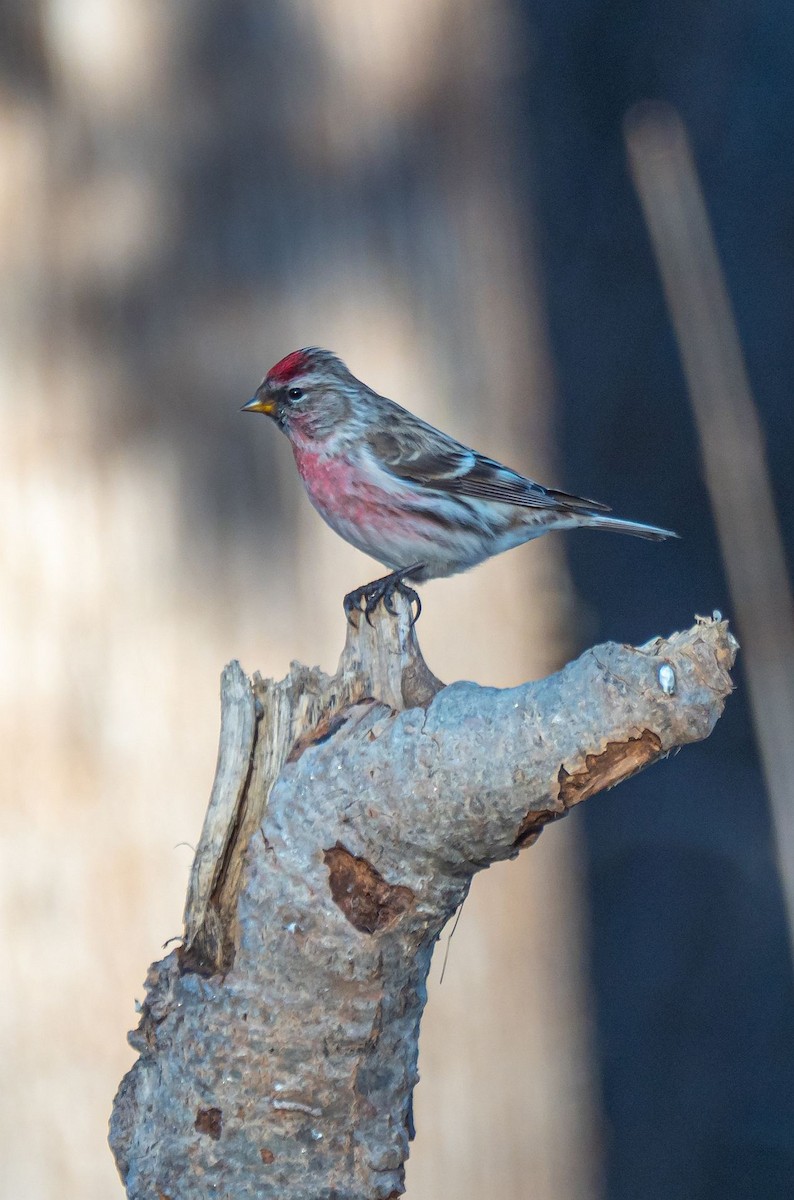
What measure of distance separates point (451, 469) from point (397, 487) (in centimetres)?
13

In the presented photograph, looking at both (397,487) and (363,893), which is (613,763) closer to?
(363,893)

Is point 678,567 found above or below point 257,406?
below

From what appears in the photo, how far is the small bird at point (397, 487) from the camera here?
1987 millimetres

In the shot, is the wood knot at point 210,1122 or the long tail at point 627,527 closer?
the wood knot at point 210,1122

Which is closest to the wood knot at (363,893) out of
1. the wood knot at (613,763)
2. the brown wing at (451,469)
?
the wood knot at (613,763)

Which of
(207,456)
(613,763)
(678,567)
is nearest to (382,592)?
(207,456)

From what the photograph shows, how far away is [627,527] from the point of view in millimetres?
1942

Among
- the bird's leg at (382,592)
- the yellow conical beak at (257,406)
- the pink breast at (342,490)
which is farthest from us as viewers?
the pink breast at (342,490)

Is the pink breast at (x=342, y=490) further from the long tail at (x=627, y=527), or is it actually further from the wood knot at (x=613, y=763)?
the wood knot at (x=613, y=763)

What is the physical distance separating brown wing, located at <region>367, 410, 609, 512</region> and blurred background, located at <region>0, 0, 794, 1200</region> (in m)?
0.06

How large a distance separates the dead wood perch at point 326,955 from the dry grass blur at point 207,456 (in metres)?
0.46

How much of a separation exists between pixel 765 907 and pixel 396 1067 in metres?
0.99

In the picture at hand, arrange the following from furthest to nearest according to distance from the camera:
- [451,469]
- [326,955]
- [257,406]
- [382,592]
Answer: [451,469], [257,406], [382,592], [326,955]

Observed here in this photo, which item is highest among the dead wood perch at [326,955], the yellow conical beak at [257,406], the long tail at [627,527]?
the yellow conical beak at [257,406]
